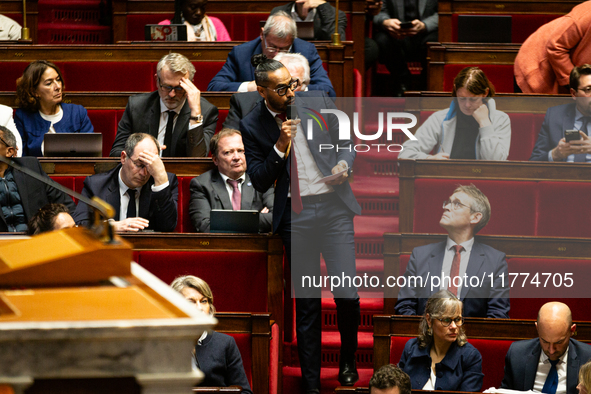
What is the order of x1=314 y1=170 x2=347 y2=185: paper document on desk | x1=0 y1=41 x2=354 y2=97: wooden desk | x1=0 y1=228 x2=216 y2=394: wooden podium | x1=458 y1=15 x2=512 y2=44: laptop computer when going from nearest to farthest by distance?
x1=0 y1=228 x2=216 y2=394: wooden podium → x1=314 y1=170 x2=347 y2=185: paper document on desk → x1=0 y1=41 x2=354 y2=97: wooden desk → x1=458 y1=15 x2=512 y2=44: laptop computer

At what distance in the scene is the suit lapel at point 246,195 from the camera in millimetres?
2350

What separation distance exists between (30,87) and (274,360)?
1388 mm

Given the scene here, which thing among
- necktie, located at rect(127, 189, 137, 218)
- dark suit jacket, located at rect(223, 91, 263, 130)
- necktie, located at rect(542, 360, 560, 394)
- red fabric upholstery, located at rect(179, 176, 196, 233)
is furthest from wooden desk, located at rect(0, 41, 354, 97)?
necktie, located at rect(542, 360, 560, 394)

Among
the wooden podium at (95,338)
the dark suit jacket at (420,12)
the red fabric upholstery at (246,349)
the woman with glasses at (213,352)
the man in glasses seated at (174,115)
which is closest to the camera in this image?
the wooden podium at (95,338)

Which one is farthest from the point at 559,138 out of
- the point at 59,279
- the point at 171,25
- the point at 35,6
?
the point at 35,6

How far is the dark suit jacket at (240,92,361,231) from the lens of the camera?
2.04 metres

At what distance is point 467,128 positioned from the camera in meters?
2.45

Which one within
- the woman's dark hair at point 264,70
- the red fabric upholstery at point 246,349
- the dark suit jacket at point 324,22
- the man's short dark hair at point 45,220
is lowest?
the red fabric upholstery at point 246,349

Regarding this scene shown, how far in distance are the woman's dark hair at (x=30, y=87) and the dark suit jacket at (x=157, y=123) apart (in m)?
0.29

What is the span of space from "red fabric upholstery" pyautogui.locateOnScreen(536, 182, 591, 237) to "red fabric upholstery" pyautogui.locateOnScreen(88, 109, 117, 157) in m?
1.51

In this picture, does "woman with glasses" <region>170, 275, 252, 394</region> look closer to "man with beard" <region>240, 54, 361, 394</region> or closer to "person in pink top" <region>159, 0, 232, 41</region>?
"man with beard" <region>240, 54, 361, 394</region>

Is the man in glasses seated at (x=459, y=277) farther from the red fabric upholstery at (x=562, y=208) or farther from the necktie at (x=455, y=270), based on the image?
the red fabric upholstery at (x=562, y=208)

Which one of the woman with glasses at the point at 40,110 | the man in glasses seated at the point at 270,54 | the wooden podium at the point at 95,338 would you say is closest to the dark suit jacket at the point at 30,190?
the woman with glasses at the point at 40,110

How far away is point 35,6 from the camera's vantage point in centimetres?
387
